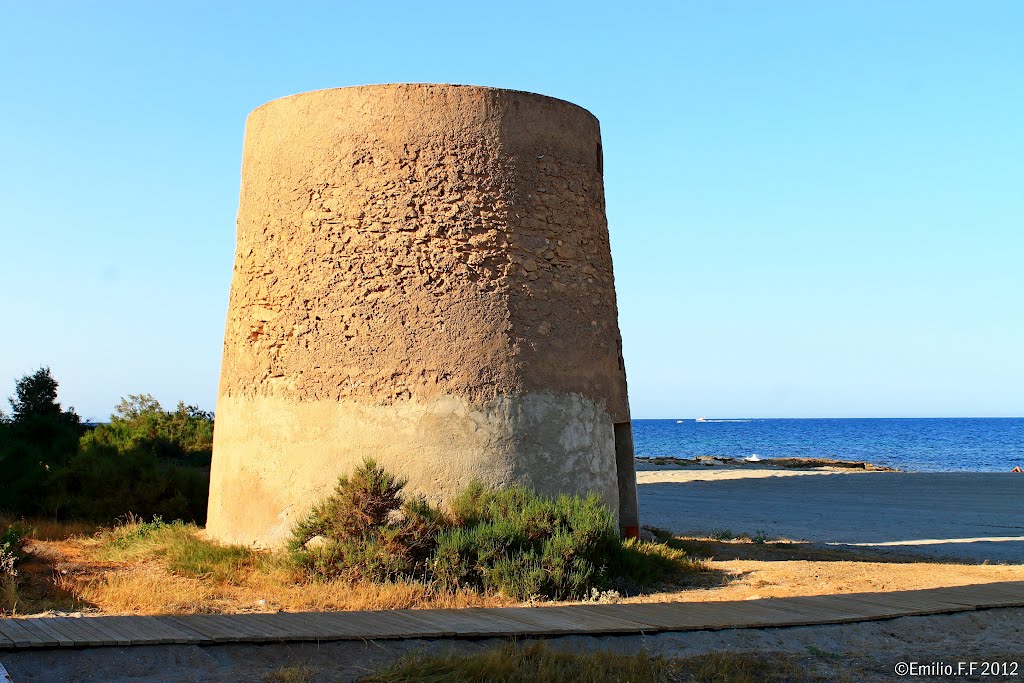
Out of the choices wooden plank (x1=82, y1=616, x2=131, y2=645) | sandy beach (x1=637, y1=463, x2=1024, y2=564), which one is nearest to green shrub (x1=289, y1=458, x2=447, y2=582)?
wooden plank (x1=82, y1=616, x2=131, y2=645)

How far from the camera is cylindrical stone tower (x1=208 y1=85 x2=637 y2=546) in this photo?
10.2 m

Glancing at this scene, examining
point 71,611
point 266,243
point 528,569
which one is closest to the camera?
point 71,611

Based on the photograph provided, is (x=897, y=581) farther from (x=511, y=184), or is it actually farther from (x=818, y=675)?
(x=511, y=184)

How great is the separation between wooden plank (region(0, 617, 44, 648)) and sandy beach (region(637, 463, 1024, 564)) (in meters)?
11.4

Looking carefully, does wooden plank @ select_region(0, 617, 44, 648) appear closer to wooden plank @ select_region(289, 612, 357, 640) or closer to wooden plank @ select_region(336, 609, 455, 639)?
wooden plank @ select_region(289, 612, 357, 640)

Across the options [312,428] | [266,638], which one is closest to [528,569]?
[312,428]

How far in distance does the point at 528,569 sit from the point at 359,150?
184 inches

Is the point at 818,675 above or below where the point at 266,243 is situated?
below

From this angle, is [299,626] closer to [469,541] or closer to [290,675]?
[290,675]

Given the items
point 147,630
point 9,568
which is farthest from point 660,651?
point 9,568

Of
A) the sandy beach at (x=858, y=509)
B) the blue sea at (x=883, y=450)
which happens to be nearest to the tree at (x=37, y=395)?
the sandy beach at (x=858, y=509)

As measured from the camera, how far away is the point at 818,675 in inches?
262

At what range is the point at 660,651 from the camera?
6.91 metres

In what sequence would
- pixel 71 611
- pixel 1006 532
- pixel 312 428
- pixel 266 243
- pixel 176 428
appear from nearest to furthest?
pixel 71 611, pixel 312 428, pixel 266 243, pixel 1006 532, pixel 176 428
